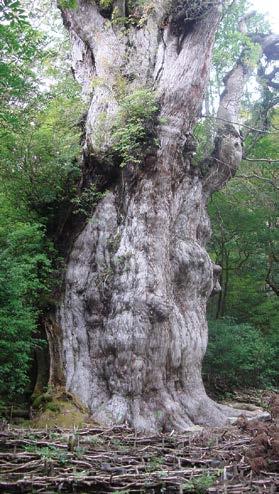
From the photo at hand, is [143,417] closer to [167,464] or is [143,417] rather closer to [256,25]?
[167,464]

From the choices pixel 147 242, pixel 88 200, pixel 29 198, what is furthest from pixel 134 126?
pixel 29 198

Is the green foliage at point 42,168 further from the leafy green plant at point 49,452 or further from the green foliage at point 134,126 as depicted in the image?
the leafy green plant at point 49,452

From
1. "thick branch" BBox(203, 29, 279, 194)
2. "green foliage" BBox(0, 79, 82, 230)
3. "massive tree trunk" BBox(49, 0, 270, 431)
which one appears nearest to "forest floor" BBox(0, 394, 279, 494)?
"massive tree trunk" BBox(49, 0, 270, 431)

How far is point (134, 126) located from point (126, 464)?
6309 millimetres

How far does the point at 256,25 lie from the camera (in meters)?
15.5

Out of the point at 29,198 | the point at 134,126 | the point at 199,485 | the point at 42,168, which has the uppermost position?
the point at 134,126

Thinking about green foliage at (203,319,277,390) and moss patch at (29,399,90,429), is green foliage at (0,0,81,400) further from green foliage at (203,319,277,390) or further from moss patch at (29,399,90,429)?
green foliage at (203,319,277,390)

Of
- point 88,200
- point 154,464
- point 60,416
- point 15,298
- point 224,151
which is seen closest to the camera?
point 154,464

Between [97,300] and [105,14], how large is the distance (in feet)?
24.6

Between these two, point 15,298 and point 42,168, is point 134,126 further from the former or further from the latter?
point 15,298

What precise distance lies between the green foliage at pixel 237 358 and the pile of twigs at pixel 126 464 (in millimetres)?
7881

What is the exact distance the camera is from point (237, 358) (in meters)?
13.4

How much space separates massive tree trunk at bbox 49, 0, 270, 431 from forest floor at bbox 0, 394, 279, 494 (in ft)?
8.03

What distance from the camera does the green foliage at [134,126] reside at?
9.30 m
